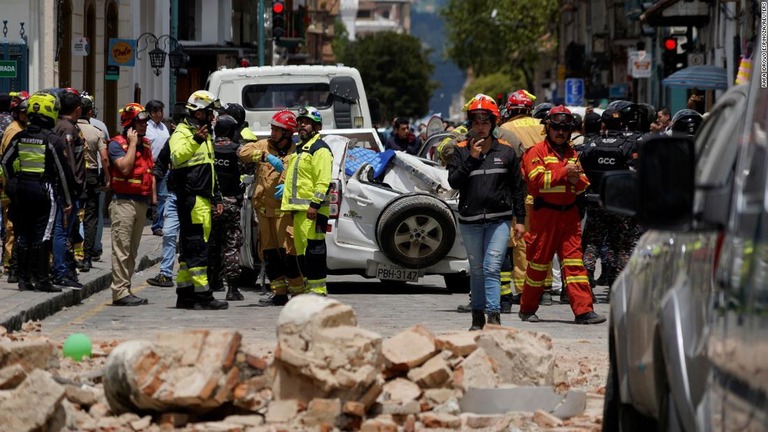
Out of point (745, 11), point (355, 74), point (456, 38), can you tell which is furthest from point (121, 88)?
point (456, 38)

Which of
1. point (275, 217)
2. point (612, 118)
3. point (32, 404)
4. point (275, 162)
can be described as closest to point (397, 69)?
point (612, 118)

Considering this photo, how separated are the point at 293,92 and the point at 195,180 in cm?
827

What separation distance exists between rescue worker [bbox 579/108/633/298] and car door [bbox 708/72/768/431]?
432 inches

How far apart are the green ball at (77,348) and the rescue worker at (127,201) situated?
15.4 feet

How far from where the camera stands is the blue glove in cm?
1585

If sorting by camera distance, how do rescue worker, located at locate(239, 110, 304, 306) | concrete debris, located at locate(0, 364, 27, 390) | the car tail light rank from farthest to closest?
the car tail light → rescue worker, located at locate(239, 110, 304, 306) → concrete debris, located at locate(0, 364, 27, 390)

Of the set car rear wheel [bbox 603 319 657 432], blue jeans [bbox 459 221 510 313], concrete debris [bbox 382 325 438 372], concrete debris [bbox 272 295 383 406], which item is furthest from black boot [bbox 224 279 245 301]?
car rear wheel [bbox 603 319 657 432]

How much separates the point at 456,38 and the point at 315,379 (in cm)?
8856

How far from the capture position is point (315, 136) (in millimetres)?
15359

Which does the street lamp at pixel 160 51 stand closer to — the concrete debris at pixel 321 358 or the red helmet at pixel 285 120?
the red helmet at pixel 285 120

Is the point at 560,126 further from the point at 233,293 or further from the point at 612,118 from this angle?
the point at 233,293

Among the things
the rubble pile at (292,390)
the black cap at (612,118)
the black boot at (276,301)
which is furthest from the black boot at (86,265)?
the rubble pile at (292,390)

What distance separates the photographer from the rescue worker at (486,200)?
13.3 metres

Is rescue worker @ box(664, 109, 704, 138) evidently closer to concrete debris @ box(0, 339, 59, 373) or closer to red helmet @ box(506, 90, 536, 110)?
red helmet @ box(506, 90, 536, 110)
